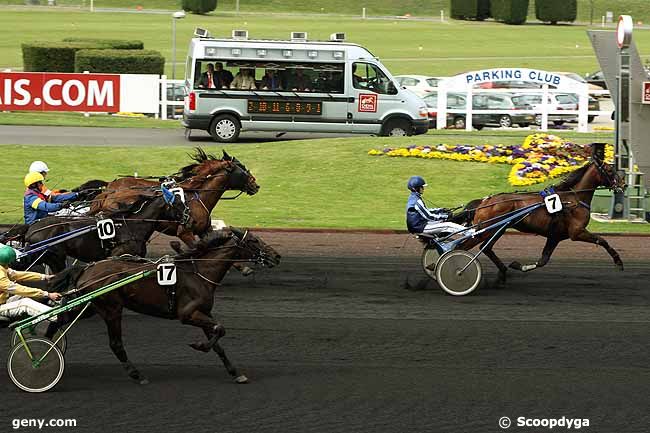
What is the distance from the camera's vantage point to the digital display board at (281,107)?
2894cm

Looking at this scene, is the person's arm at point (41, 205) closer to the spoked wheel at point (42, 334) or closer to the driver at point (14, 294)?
the spoked wheel at point (42, 334)

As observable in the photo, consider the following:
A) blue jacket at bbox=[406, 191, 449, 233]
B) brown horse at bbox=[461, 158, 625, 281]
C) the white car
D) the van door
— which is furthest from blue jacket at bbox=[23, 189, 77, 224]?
the white car

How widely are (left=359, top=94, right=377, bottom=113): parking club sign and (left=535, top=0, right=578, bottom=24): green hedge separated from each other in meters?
51.2

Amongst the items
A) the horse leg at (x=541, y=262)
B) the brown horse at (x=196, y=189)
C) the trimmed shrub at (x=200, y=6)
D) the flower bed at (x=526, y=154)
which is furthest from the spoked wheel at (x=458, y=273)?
the trimmed shrub at (x=200, y=6)

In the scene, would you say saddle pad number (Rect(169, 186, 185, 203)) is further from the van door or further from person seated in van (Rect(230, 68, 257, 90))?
the van door

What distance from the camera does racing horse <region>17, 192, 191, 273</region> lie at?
12406mm

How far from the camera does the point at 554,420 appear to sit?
919 centimetres

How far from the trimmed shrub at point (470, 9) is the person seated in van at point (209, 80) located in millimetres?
53294

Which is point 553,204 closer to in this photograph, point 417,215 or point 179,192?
point 417,215

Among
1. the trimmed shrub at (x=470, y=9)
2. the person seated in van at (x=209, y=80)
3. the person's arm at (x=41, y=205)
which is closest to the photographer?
the person's arm at (x=41, y=205)

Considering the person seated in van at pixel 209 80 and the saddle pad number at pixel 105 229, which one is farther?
the person seated in van at pixel 209 80

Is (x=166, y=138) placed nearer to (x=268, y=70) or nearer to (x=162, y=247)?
(x=268, y=70)

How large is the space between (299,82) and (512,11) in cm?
4969

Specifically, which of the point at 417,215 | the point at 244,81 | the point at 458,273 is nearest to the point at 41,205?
the point at 417,215
